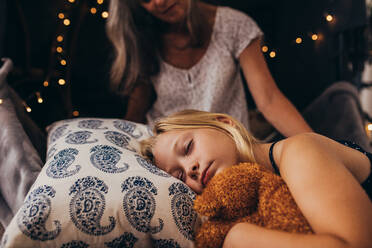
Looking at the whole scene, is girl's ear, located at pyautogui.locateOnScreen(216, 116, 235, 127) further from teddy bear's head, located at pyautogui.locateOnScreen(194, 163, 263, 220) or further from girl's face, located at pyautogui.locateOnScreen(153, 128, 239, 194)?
teddy bear's head, located at pyautogui.locateOnScreen(194, 163, 263, 220)

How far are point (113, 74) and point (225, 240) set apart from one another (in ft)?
3.40

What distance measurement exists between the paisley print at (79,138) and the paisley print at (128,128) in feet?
0.49

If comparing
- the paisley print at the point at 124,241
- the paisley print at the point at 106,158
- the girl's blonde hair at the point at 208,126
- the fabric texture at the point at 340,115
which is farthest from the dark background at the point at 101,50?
the paisley print at the point at 124,241

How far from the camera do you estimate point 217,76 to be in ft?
4.67


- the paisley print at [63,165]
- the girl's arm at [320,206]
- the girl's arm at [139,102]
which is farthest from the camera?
the girl's arm at [139,102]

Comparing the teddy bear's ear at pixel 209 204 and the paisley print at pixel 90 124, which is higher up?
the teddy bear's ear at pixel 209 204

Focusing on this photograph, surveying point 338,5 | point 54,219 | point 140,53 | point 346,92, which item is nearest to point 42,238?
point 54,219

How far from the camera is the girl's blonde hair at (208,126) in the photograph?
0.87m

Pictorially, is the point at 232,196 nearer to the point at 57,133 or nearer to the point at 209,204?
the point at 209,204

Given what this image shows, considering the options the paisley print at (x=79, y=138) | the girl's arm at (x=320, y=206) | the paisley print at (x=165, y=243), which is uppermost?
the girl's arm at (x=320, y=206)

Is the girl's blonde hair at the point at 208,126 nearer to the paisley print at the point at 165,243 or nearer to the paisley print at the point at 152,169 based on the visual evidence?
the paisley print at the point at 152,169

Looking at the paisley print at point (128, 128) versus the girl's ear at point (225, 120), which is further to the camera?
the paisley print at point (128, 128)

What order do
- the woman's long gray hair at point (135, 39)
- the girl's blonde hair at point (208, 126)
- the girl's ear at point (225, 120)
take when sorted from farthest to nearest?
the woman's long gray hair at point (135, 39) < the girl's ear at point (225, 120) < the girl's blonde hair at point (208, 126)

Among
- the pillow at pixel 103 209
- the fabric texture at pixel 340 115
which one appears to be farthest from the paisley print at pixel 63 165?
the fabric texture at pixel 340 115
